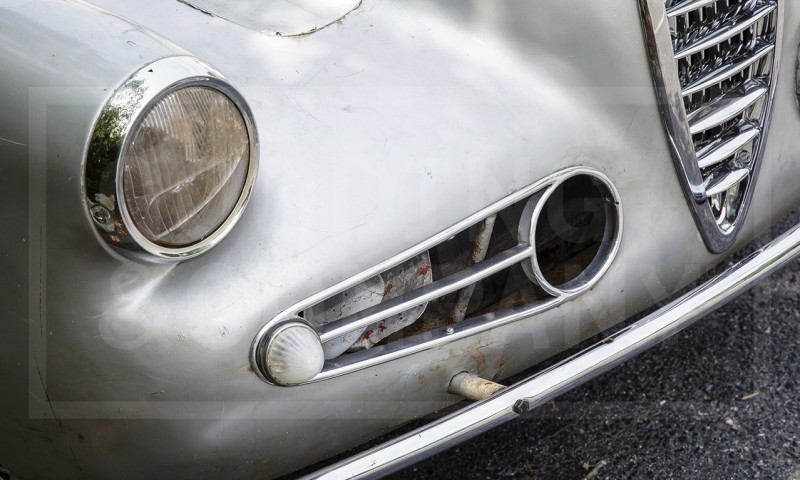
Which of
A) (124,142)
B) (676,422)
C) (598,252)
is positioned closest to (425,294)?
(598,252)

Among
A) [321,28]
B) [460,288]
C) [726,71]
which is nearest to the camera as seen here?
[460,288]

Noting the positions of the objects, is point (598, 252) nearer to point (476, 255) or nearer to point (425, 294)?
point (476, 255)

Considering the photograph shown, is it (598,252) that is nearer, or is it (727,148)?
(598,252)

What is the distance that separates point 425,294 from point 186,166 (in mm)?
445

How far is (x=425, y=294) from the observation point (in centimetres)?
155

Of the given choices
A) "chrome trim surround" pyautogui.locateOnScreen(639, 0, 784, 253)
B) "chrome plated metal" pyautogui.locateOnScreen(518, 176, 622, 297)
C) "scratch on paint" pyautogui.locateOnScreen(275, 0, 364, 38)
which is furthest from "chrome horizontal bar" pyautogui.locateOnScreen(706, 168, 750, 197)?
"scratch on paint" pyautogui.locateOnScreen(275, 0, 364, 38)

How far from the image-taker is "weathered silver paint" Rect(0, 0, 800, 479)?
1.34 m

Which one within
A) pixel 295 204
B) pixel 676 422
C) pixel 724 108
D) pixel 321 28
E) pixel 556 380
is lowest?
pixel 676 422

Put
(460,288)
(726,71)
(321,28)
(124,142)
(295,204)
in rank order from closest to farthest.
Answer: (124,142)
(295,204)
(460,288)
(321,28)
(726,71)

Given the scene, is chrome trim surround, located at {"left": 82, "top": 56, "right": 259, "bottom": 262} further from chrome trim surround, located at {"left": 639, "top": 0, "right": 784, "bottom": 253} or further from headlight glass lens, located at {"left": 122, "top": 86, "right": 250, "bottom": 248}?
A: chrome trim surround, located at {"left": 639, "top": 0, "right": 784, "bottom": 253}

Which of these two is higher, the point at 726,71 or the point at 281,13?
the point at 281,13

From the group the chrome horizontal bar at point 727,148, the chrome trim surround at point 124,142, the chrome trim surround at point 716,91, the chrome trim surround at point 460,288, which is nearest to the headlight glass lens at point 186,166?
the chrome trim surround at point 124,142

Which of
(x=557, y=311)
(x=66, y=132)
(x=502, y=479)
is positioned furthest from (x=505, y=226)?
(x=66, y=132)

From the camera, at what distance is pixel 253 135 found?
137 cm
